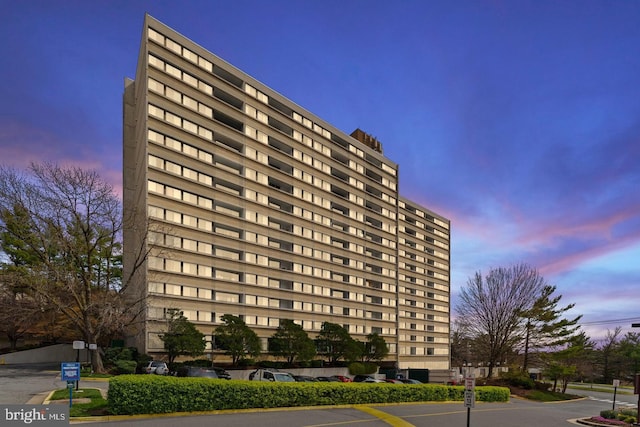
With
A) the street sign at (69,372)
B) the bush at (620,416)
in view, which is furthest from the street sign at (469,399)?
the bush at (620,416)

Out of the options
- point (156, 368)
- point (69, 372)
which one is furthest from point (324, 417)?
point (156, 368)

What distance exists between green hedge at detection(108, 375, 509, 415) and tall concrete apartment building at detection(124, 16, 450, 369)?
2299 cm

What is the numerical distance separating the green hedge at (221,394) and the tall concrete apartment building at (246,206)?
23.0 m

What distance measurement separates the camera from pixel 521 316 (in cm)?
5656

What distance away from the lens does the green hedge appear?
16.2m

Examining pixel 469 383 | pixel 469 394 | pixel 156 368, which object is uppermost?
pixel 469 383

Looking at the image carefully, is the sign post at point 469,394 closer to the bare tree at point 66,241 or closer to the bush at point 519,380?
the bare tree at point 66,241

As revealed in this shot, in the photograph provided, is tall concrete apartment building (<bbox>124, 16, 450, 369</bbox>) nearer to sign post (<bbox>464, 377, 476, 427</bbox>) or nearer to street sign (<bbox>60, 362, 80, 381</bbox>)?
street sign (<bbox>60, 362, 80, 381</bbox>)

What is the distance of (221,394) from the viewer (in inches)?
738

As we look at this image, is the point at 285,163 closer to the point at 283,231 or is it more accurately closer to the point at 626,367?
the point at 283,231

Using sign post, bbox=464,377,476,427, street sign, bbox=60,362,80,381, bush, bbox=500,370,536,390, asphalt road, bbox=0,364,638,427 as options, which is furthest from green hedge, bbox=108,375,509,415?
bush, bbox=500,370,536,390

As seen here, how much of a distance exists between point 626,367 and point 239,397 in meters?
112

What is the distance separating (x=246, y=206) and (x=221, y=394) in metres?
39.1

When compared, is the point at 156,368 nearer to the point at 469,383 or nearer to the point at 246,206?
the point at 246,206
